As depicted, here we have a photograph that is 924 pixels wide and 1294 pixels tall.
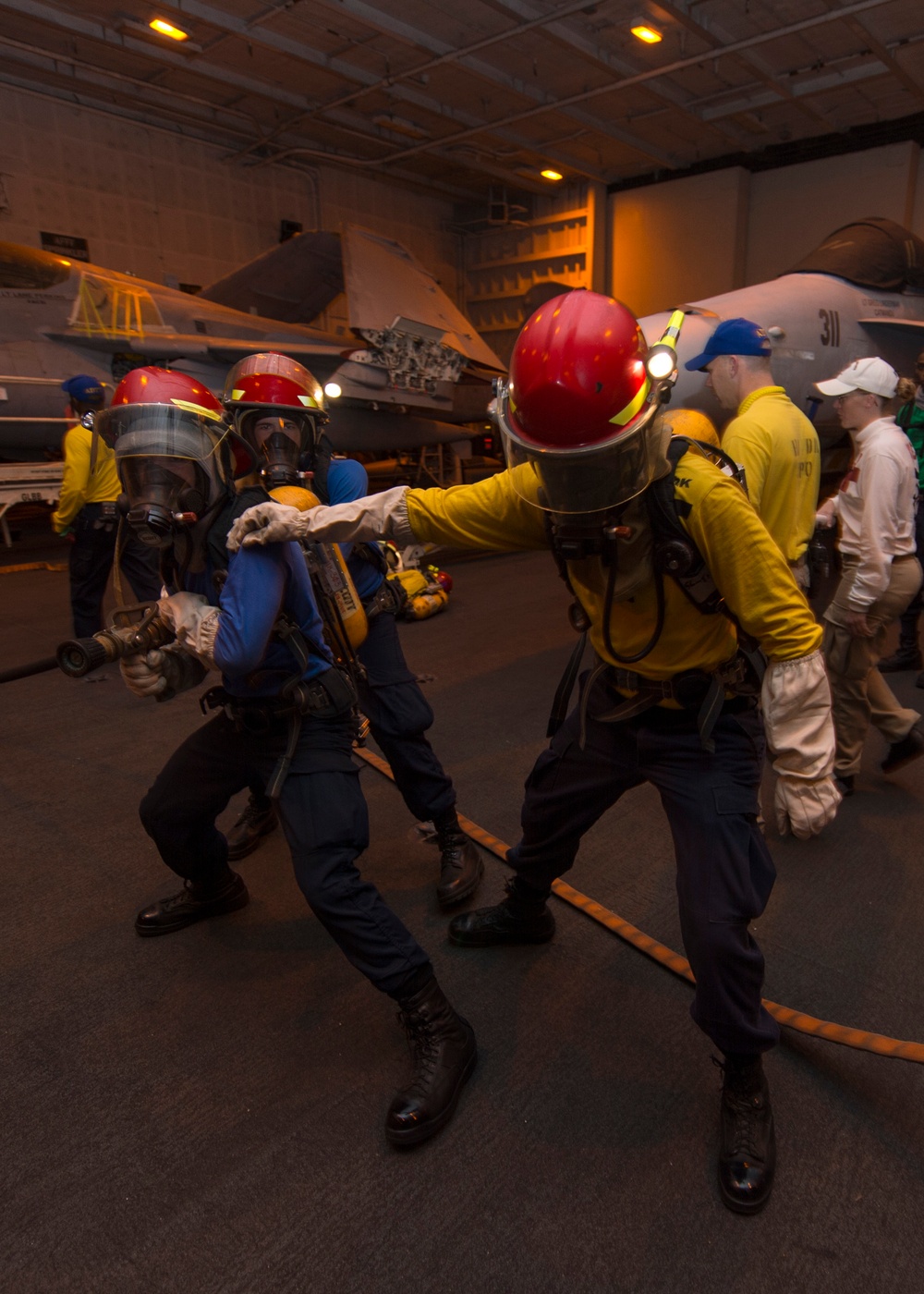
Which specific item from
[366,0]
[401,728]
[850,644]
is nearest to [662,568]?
[401,728]

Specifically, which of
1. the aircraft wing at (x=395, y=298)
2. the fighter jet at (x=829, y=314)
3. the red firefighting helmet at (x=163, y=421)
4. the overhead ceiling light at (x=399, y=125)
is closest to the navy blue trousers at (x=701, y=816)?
the red firefighting helmet at (x=163, y=421)

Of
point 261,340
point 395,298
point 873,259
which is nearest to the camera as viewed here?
point 873,259

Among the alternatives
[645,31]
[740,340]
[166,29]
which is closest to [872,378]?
[740,340]

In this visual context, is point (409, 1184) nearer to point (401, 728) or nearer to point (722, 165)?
point (401, 728)

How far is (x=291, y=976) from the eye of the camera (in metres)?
2.31

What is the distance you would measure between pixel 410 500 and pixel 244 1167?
1.60 m

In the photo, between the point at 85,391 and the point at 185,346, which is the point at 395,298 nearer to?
the point at 185,346

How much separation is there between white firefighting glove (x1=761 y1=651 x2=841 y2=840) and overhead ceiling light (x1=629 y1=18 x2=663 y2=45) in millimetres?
10727

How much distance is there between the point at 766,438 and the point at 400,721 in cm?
183

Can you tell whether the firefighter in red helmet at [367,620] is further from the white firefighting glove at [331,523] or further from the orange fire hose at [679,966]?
the white firefighting glove at [331,523]

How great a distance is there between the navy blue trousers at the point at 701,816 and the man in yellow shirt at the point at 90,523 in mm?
3531

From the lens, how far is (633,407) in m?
1.50

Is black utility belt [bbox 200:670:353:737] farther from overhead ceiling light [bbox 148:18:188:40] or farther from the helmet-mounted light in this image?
overhead ceiling light [bbox 148:18:188:40]

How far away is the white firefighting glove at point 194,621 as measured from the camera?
1.88 metres
